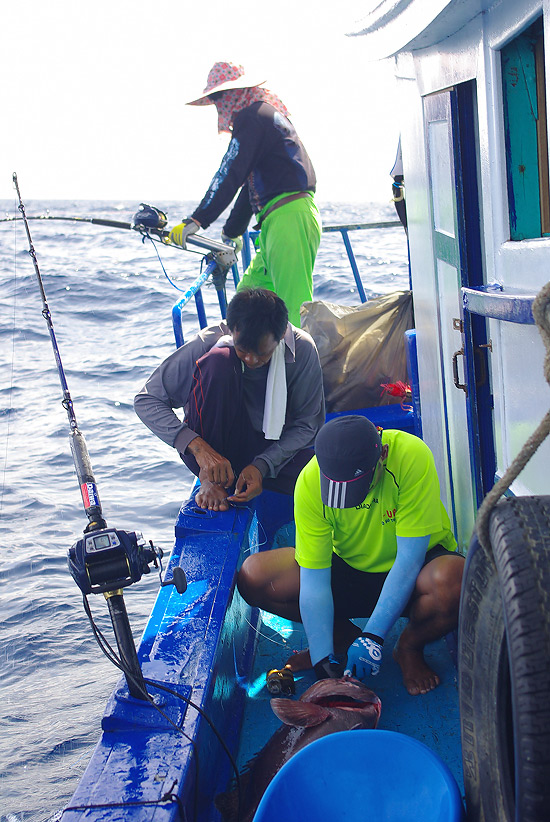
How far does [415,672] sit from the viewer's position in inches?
119

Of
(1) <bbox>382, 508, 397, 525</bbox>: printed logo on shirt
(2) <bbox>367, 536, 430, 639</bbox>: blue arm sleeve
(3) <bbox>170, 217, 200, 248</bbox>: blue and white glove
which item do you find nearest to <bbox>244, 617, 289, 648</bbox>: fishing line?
(2) <bbox>367, 536, 430, 639</bbox>: blue arm sleeve

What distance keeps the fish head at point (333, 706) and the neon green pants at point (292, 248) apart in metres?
3.02

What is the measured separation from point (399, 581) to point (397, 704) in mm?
516

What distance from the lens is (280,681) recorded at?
3053 millimetres

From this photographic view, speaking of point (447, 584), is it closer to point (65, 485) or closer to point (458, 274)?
point (458, 274)

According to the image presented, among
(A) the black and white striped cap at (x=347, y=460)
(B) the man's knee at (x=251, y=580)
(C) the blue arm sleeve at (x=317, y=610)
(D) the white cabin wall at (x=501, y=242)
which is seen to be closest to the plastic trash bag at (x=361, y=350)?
(B) the man's knee at (x=251, y=580)

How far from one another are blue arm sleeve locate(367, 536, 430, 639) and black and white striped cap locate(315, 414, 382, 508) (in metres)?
0.32

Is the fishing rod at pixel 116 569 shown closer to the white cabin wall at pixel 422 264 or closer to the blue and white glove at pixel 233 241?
the white cabin wall at pixel 422 264

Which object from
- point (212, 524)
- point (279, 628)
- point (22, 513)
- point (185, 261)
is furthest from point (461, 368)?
point (185, 261)

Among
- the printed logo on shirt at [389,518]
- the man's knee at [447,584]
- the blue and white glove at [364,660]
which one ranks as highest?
the printed logo on shirt at [389,518]

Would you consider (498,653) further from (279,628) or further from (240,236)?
(240,236)

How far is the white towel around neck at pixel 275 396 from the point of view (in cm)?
384

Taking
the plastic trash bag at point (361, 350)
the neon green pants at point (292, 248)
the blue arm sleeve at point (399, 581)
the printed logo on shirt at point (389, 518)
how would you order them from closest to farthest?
the blue arm sleeve at point (399, 581) < the printed logo on shirt at point (389, 518) < the plastic trash bag at point (361, 350) < the neon green pants at point (292, 248)

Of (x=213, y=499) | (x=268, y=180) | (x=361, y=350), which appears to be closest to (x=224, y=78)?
(x=268, y=180)
